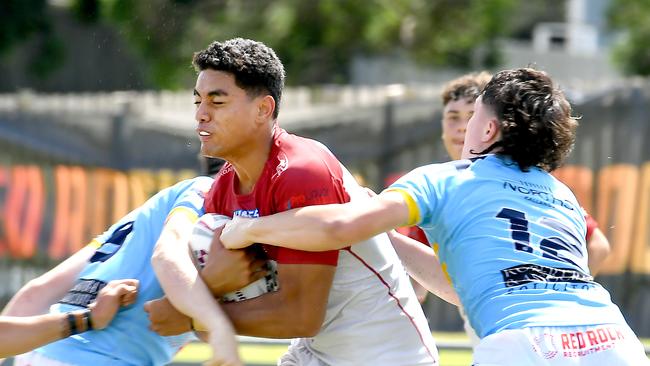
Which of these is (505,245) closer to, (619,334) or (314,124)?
(619,334)

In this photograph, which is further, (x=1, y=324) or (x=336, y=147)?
(x=336, y=147)

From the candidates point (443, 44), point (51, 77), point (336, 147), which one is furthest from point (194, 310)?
point (51, 77)

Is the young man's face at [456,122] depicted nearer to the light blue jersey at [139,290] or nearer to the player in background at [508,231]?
the light blue jersey at [139,290]

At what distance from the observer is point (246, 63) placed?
159 inches

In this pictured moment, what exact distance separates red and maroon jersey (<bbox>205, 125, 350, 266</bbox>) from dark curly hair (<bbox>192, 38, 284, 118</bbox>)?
0.58ft

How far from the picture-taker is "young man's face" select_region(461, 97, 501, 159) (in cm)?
391

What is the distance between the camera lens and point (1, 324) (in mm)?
4258

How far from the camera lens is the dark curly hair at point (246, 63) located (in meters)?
4.04

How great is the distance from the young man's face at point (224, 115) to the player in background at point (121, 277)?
33 centimetres

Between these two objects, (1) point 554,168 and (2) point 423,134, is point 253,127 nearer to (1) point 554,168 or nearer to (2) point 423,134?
Result: (1) point 554,168

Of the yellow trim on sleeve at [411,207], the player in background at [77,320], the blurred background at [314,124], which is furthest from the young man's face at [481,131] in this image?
the blurred background at [314,124]

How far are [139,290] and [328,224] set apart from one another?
0.90 meters

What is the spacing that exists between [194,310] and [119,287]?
0.43 metres

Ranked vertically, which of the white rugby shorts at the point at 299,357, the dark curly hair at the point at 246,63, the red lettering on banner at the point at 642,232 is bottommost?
the red lettering on banner at the point at 642,232
